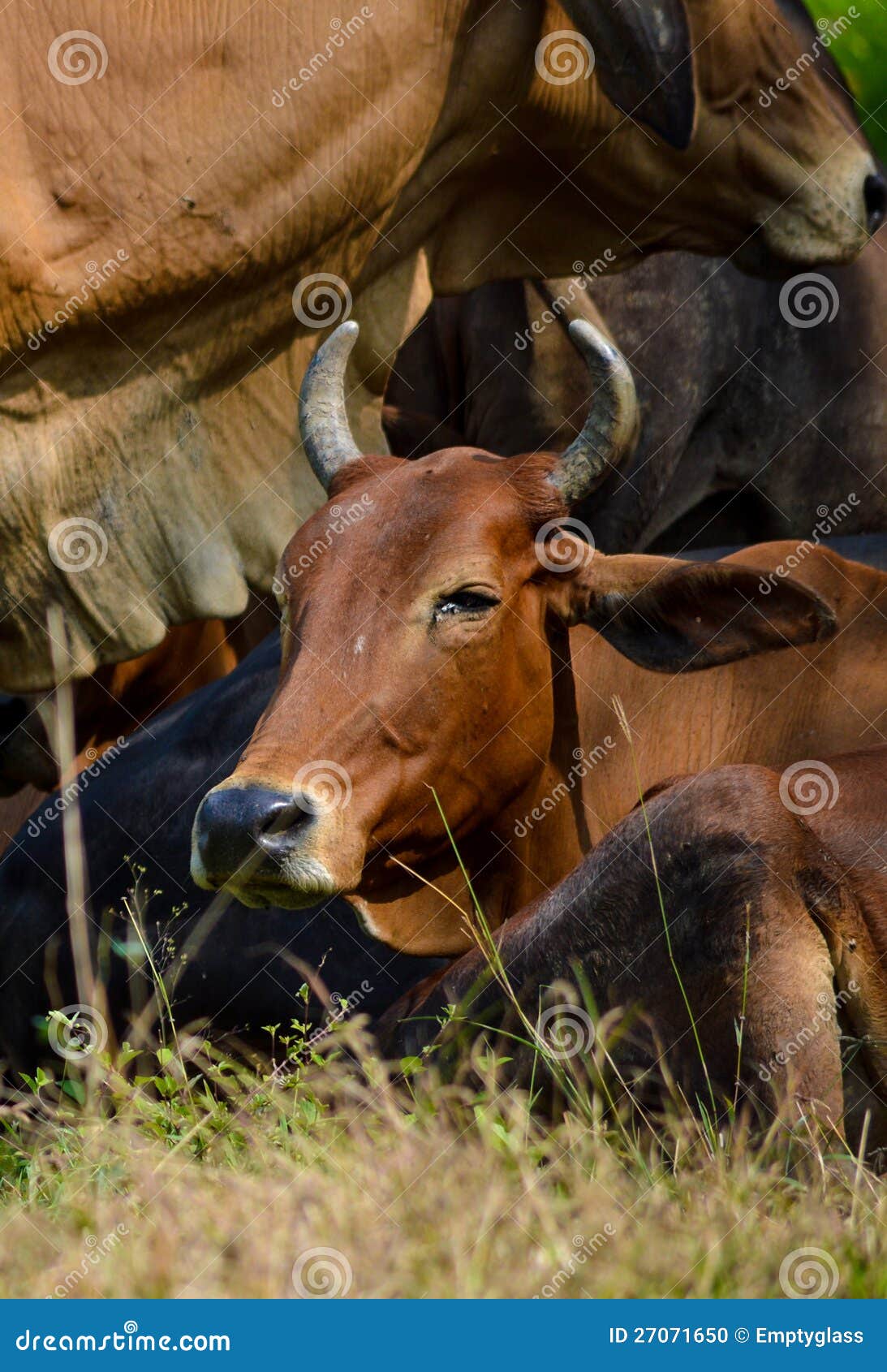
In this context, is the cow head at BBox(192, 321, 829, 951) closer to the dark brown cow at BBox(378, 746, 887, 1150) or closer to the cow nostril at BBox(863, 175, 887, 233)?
the dark brown cow at BBox(378, 746, 887, 1150)

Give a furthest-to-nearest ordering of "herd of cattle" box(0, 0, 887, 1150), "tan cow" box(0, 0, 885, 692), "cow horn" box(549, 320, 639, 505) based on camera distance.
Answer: "tan cow" box(0, 0, 885, 692) → "cow horn" box(549, 320, 639, 505) → "herd of cattle" box(0, 0, 887, 1150)

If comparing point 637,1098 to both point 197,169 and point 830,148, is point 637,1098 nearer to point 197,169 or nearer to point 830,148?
point 197,169

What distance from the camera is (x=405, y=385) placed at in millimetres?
7125

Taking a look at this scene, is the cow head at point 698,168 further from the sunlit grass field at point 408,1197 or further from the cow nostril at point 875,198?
the sunlit grass field at point 408,1197

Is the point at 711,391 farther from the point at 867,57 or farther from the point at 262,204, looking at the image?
the point at 262,204

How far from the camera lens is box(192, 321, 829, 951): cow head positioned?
12.5ft

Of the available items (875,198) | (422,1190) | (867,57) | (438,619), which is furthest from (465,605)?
(867,57)

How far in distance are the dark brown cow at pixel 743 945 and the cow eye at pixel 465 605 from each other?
2.47 feet

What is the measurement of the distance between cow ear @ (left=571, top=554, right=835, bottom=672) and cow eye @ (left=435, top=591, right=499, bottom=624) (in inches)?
11.3

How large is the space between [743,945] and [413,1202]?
33.4 inches

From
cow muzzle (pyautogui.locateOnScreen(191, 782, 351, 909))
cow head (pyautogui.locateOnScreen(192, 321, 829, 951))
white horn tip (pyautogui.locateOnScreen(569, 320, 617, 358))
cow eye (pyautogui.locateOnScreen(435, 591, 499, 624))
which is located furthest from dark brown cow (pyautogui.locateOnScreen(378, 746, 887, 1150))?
white horn tip (pyautogui.locateOnScreen(569, 320, 617, 358))

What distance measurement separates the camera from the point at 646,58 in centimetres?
477

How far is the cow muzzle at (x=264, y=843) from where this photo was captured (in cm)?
369

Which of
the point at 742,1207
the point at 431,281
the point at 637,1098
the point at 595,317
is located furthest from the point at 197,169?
the point at 742,1207
